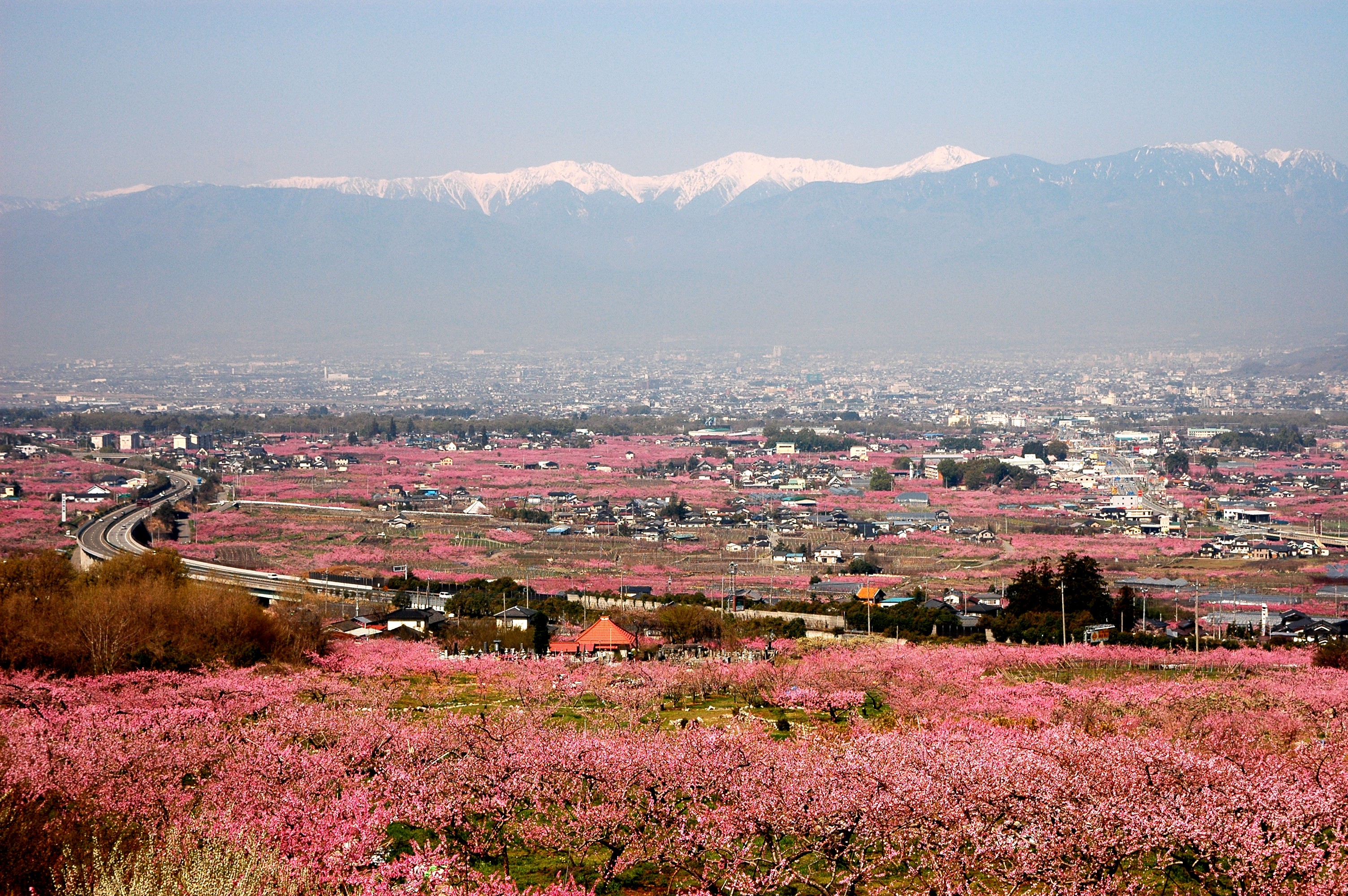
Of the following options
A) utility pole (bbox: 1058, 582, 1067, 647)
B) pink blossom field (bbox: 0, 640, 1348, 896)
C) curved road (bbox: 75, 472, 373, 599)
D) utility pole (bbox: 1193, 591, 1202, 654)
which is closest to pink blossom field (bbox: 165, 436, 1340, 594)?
curved road (bbox: 75, 472, 373, 599)

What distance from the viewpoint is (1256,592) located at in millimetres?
29969

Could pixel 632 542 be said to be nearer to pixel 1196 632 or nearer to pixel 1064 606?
pixel 1064 606

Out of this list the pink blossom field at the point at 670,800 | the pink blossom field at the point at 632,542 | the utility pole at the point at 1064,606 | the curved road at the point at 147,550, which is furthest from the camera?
the pink blossom field at the point at 632,542

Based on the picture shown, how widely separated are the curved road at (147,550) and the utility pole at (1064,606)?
1546cm

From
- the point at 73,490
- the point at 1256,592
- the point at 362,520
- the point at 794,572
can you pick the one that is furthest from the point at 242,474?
the point at 1256,592

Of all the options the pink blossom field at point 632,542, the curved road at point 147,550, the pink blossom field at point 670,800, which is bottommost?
the pink blossom field at point 632,542

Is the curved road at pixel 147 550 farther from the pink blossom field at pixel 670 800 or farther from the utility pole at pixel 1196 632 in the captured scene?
the utility pole at pixel 1196 632

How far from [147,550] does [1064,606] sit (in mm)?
19571

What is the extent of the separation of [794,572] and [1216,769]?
946 inches

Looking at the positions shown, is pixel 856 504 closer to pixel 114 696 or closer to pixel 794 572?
pixel 794 572

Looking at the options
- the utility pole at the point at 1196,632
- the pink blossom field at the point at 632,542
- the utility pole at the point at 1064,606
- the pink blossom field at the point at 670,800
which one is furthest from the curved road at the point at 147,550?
the utility pole at the point at 1196,632

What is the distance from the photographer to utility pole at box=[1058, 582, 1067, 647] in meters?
23.0

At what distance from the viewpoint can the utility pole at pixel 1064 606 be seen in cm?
2305

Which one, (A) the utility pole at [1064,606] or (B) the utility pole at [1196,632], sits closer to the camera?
(B) the utility pole at [1196,632]
